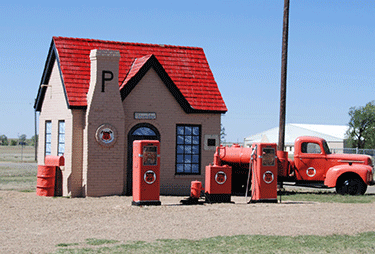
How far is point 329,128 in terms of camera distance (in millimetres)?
98875

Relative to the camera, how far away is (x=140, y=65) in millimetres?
20484

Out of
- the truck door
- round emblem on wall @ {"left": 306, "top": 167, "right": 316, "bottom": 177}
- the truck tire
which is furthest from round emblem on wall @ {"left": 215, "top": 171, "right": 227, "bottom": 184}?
the truck tire

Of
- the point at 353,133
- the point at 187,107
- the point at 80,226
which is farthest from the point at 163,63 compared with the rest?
the point at 353,133

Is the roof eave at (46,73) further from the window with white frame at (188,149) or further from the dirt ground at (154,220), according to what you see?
the dirt ground at (154,220)

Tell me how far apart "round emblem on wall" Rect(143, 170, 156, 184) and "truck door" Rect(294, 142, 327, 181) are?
699 centimetres

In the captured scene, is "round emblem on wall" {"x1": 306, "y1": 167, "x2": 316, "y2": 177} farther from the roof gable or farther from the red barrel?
the red barrel

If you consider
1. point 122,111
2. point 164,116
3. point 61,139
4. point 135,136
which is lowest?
point 61,139

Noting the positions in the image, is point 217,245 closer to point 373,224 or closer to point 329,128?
point 373,224

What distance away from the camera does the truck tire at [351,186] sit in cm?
2050

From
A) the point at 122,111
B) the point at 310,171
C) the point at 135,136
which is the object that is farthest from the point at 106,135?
the point at 310,171

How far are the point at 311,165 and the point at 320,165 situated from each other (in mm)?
318

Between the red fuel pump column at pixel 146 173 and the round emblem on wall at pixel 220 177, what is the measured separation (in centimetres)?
209

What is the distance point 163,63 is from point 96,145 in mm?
4655

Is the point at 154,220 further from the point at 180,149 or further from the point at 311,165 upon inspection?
the point at 311,165
